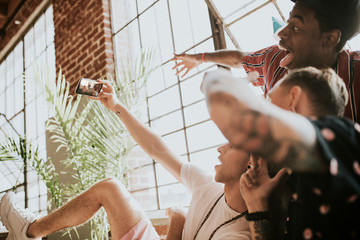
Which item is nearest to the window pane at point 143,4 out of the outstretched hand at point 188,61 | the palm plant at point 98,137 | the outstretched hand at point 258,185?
the palm plant at point 98,137

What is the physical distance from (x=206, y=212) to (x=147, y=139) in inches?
22.5

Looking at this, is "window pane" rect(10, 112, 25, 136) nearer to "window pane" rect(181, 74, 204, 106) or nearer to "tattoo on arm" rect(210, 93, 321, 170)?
"window pane" rect(181, 74, 204, 106)

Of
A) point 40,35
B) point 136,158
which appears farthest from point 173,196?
point 40,35

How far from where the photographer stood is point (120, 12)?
137 inches

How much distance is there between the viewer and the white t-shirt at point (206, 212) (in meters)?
1.10

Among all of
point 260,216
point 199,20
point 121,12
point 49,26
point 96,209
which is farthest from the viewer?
point 49,26

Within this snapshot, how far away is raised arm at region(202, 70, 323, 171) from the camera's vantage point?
49 cm

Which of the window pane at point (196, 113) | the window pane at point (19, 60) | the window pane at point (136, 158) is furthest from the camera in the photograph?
the window pane at point (19, 60)

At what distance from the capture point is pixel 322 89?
684 mm

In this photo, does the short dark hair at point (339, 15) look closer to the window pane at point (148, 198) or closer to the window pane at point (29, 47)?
the window pane at point (148, 198)

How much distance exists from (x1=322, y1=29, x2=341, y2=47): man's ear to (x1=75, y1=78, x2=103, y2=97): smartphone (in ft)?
4.05

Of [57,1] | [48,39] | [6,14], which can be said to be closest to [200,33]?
[57,1]

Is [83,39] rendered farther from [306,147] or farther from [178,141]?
[306,147]

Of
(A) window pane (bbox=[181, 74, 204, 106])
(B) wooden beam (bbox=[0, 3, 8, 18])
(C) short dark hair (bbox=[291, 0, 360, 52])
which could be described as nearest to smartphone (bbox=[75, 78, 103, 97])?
(A) window pane (bbox=[181, 74, 204, 106])
